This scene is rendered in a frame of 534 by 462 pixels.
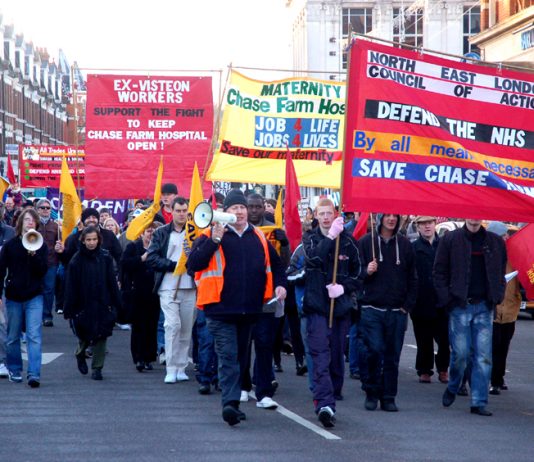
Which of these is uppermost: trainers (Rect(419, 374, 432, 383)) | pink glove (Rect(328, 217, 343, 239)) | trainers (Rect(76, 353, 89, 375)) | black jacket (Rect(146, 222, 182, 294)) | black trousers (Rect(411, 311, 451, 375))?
pink glove (Rect(328, 217, 343, 239))

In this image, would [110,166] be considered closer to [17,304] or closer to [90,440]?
[17,304]

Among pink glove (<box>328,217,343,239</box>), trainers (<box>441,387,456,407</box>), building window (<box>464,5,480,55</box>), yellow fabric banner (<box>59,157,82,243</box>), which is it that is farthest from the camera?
building window (<box>464,5,480,55</box>)

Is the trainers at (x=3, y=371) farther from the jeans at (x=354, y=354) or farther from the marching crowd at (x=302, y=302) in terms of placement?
the jeans at (x=354, y=354)

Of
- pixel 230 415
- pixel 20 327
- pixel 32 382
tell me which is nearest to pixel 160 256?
pixel 20 327

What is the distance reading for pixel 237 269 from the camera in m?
9.80

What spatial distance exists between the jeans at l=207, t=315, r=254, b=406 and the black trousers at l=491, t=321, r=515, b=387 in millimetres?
3102

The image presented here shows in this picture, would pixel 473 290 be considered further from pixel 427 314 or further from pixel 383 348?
pixel 427 314

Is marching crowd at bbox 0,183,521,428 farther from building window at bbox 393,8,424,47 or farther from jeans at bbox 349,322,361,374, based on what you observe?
building window at bbox 393,8,424,47

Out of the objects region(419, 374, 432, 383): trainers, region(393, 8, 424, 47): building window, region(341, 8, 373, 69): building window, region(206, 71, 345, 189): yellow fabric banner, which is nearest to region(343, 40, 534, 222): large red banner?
region(419, 374, 432, 383): trainers

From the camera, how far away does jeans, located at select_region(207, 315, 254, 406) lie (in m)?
9.52

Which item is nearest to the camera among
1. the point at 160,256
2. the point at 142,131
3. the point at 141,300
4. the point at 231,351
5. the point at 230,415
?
the point at 230,415

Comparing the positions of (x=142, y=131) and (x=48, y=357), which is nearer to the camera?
(x=48, y=357)

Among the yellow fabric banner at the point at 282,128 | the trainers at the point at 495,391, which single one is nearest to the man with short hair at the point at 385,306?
the trainers at the point at 495,391

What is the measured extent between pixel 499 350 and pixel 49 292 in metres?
9.01
